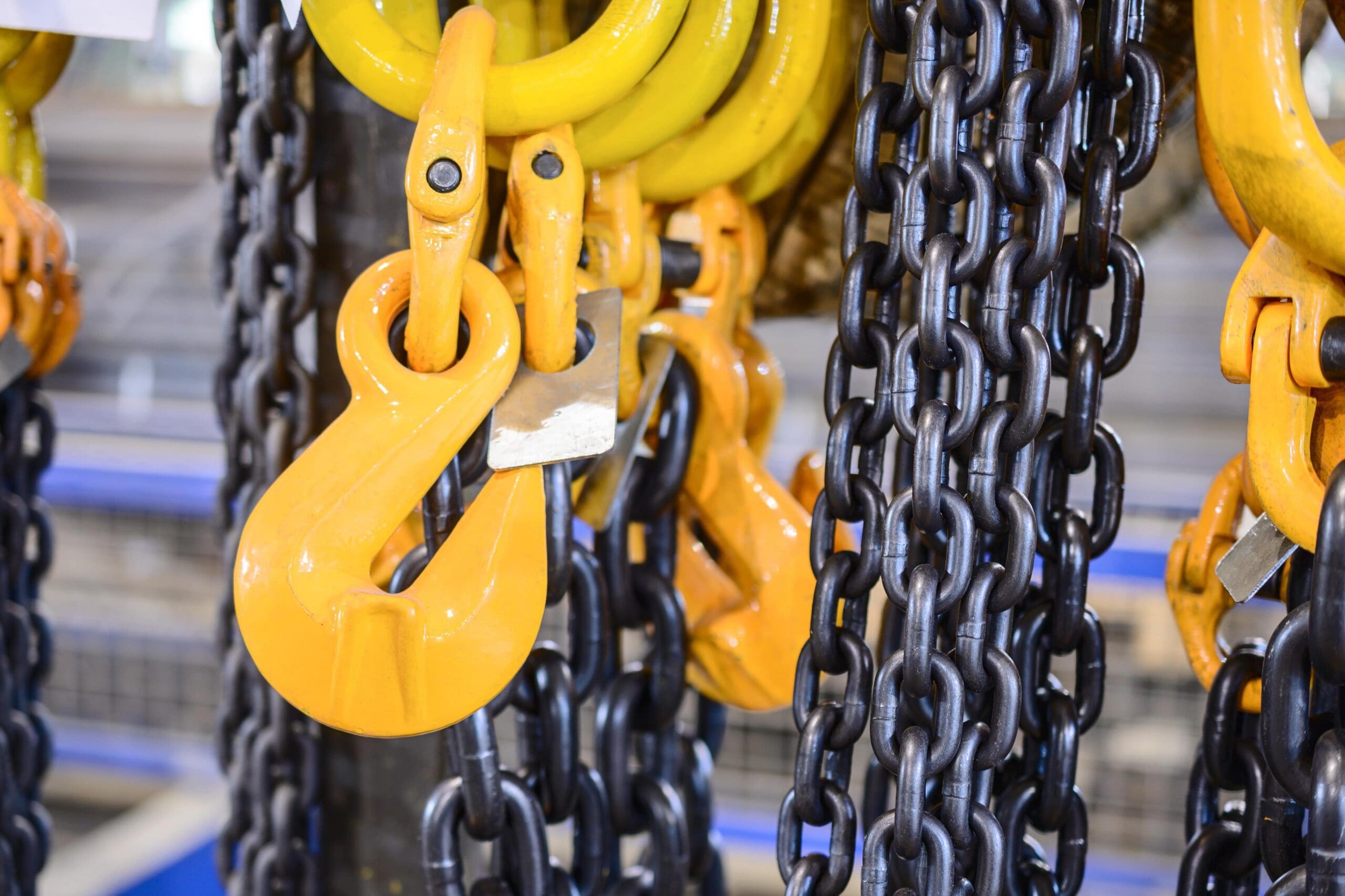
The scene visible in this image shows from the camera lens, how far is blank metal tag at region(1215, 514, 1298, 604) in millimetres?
553

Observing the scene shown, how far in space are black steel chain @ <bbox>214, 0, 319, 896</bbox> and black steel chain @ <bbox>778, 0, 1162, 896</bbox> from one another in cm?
40

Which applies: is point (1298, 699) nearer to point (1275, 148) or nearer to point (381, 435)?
point (1275, 148)

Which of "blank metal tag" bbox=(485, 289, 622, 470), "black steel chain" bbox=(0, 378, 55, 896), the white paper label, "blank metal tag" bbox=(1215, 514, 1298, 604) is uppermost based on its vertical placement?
the white paper label

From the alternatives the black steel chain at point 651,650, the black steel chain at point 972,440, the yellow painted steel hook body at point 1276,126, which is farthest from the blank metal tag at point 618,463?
the yellow painted steel hook body at point 1276,126

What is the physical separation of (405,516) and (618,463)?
0.60ft

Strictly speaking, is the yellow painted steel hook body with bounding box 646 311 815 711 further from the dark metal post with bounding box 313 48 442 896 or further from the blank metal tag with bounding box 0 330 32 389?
the blank metal tag with bounding box 0 330 32 389

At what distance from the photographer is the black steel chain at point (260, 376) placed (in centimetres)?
79

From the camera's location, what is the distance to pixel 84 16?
719 mm

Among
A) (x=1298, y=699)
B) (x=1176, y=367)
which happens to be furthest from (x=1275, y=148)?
(x=1176, y=367)

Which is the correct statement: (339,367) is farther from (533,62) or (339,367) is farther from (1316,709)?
(1316,709)

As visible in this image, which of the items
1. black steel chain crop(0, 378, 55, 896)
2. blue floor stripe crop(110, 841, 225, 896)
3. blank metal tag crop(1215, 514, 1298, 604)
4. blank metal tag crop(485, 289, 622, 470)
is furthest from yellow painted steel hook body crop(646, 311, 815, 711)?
blue floor stripe crop(110, 841, 225, 896)

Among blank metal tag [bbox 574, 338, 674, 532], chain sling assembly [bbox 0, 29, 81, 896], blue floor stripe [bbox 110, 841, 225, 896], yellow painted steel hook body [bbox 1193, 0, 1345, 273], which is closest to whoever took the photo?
yellow painted steel hook body [bbox 1193, 0, 1345, 273]

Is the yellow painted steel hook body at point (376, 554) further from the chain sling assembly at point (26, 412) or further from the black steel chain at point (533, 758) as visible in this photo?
the chain sling assembly at point (26, 412)

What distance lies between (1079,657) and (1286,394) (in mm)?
227
